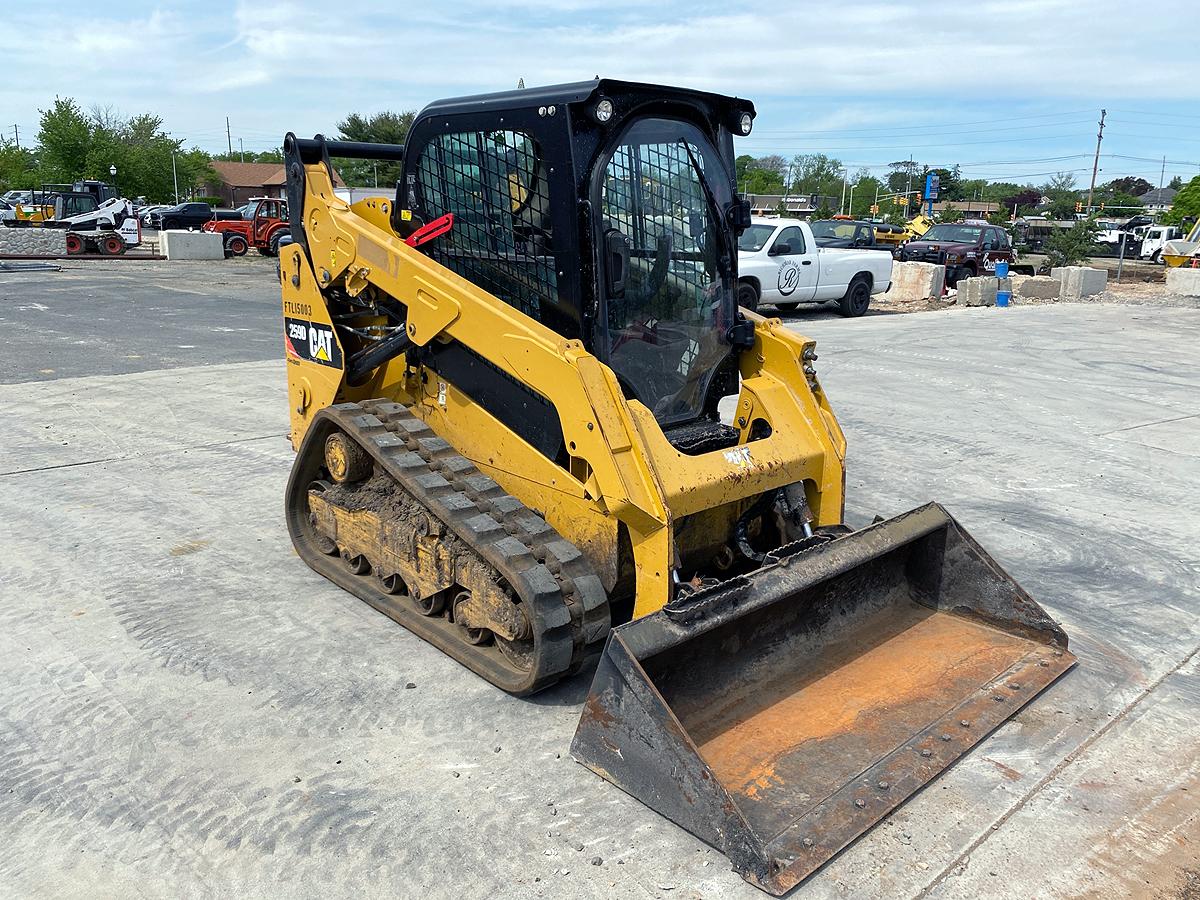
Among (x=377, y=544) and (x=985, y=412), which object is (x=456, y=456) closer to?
Result: (x=377, y=544)

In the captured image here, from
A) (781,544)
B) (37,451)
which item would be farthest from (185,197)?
(781,544)

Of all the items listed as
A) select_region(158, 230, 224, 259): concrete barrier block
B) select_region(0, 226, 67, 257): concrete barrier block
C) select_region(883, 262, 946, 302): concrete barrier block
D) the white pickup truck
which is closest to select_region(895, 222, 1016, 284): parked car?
select_region(883, 262, 946, 302): concrete barrier block

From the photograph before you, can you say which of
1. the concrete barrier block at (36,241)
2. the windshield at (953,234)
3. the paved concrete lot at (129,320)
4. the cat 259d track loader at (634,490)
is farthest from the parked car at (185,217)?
the cat 259d track loader at (634,490)

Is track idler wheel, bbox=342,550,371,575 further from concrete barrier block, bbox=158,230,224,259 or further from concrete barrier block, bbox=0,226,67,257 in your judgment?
concrete barrier block, bbox=0,226,67,257

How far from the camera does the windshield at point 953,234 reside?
26.8 m

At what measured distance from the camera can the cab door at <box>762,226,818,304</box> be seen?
1689 centimetres

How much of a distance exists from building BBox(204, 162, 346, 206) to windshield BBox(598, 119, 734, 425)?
79282mm

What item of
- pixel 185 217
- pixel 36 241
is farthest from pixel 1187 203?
pixel 36 241

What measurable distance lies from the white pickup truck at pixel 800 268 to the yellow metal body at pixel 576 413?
37.4 ft

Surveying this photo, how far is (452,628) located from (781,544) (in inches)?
64.0

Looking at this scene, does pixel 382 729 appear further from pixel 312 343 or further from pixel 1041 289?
pixel 1041 289

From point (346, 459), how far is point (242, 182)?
9022cm

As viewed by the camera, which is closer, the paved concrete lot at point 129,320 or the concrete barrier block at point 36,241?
the paved concrete lot at point 129,320

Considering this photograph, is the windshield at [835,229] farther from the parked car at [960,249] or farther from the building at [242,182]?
the building at [242,182]
